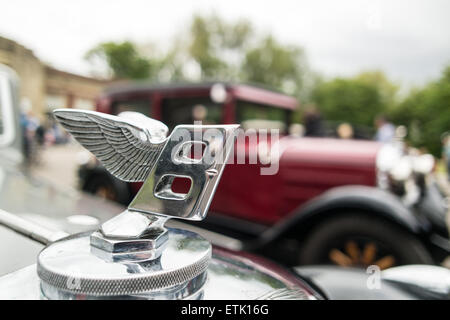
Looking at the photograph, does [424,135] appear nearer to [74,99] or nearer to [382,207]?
[74,99]

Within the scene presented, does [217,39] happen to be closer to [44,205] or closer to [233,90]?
[233,90]

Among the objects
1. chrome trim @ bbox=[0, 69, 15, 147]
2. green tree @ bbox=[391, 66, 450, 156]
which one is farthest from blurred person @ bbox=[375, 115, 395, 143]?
chrome trim @ bbox=[0, 69, 15, 147]

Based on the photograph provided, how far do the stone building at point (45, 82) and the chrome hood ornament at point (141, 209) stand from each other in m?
0.29

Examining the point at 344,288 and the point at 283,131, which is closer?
the point at 344,288

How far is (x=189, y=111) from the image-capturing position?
436cm

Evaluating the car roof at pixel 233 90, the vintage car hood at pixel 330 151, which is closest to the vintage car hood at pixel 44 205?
the car roof at pixel 233 90

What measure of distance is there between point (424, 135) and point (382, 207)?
1.69m

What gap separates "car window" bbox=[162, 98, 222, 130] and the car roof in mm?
131

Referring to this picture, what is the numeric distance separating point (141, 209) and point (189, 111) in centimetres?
373

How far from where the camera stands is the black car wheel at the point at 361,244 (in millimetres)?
2947

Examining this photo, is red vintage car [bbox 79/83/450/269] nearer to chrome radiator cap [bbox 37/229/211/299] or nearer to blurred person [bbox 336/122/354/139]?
blurred person [bbox 336/122/354/139]

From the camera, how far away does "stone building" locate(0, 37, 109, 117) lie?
34.9 inches
